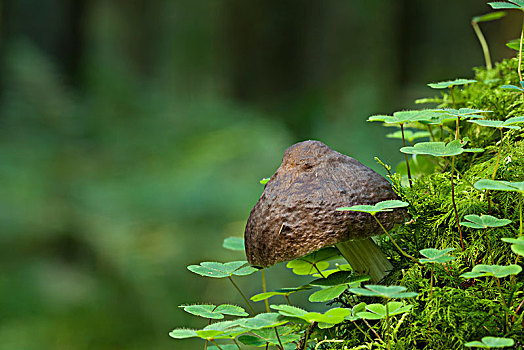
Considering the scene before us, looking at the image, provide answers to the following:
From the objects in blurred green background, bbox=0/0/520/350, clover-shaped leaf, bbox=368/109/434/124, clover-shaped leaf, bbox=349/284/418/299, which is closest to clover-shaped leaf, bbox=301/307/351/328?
clover-shaped leaf, bbox=349/284/418/299

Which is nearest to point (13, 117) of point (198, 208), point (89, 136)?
point (89, 136)

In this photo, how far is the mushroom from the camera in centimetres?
106

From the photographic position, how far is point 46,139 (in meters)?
5.20

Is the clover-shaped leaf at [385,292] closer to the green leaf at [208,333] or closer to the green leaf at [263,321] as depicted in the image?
the green leaf at [263,321]

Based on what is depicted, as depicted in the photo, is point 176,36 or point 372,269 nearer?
point 372,269

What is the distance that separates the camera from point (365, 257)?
118 cm

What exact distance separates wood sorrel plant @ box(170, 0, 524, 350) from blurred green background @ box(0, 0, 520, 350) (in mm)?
3229

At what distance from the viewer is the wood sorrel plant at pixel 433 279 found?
93cm

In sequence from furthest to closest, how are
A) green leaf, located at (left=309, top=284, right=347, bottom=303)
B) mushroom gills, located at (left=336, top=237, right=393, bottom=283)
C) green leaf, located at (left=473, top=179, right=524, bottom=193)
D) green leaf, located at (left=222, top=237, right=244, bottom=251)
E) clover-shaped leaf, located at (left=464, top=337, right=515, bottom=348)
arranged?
green leaf, located at (left=222, top=237, right=244, bottom=251) < mushroom gills, located at (left=336, top=237, right=393, bottom=283) < green leaf, located at (left=309, top=284, right=347, bottom=303) < green leaf, located at (left=473, top=179, right=524, bottom=193) < clover-shaped leaf, located at (left=464, top=337, right=515, bottom=348)

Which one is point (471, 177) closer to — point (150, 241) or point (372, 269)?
point (372, 269)

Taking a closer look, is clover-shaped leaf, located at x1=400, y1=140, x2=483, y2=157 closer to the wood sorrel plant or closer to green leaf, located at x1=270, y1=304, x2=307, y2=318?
the wood sorrel plant

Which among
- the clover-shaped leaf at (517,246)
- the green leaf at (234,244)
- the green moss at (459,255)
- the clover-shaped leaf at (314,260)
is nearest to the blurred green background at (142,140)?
the green leaf at (234,244)

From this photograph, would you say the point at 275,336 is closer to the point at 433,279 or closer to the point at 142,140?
the point at 433,279

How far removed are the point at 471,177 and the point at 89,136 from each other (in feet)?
16.0
